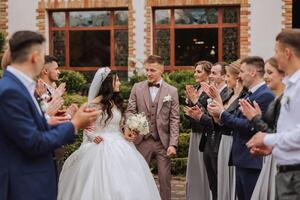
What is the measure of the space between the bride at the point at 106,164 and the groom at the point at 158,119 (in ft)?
3.80

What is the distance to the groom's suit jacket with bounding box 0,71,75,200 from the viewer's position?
4.11 meters

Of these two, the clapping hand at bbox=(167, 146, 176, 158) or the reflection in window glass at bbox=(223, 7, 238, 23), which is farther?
the reflection in window glass at bbox=(223, 7, 238, 23)

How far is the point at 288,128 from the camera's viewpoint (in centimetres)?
453

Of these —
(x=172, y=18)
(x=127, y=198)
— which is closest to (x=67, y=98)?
(x=127, y=198)

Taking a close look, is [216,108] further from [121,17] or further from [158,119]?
[121,17]

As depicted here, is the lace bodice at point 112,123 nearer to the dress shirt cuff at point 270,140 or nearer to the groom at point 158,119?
the groom at point 158,119

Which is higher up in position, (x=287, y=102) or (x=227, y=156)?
(x=287, y=102)

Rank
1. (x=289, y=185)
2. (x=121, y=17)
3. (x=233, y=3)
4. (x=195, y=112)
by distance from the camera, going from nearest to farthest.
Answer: (x=289, y=185) < (x=195, y=112) < (x=233, y=3) < (x=121, y=17)

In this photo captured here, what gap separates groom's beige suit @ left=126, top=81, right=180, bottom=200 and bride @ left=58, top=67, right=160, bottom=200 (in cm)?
116

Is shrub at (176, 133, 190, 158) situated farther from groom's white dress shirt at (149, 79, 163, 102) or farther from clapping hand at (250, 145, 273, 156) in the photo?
clapping hand at (250, 145, 273, 156)

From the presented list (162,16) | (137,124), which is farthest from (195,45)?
(137,124)

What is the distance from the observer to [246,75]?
6422 millimetres

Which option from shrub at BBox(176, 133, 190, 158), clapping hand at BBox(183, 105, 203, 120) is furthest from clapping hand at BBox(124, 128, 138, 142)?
shrub at BBox(176, 133, 190, 158)

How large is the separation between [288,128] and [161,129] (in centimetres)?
403
